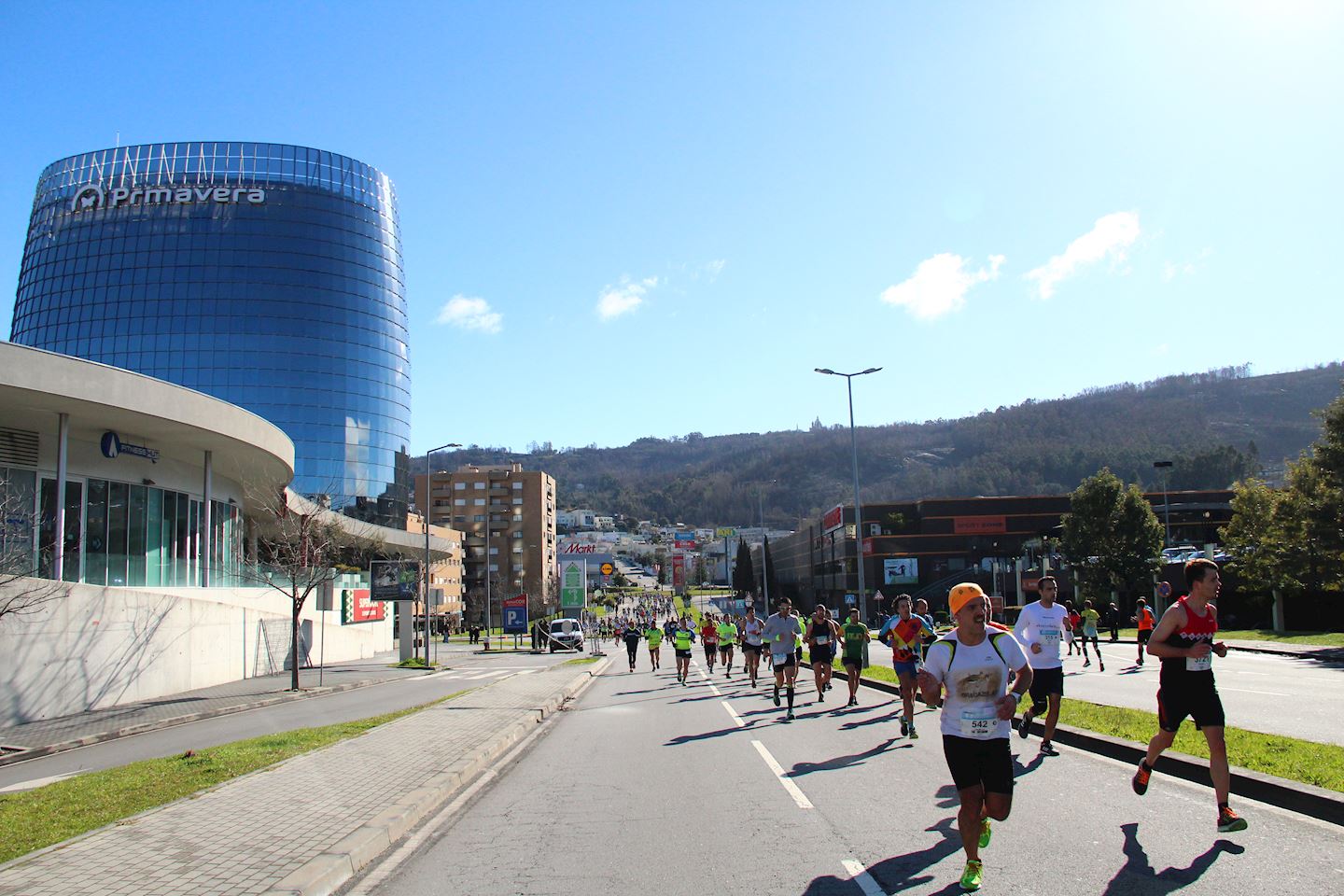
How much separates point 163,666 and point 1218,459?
143606 millimetres

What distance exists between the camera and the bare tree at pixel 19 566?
54.0ft

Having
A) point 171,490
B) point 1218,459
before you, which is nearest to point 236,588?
point 171,490

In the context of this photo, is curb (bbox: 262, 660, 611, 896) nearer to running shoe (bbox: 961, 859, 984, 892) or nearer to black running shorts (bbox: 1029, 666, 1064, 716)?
running shoe (bbox: 961, 859, 984, 892)

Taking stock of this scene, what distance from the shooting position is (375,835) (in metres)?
6.84

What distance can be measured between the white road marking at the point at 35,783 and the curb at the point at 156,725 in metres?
2.84

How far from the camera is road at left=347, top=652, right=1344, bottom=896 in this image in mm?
5613

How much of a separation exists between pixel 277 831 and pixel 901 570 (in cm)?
7978

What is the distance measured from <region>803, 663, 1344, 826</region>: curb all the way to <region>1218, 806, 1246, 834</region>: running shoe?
3.17 feet

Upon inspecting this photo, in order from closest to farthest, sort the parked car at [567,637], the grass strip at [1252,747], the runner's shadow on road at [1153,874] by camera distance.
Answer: the runner's shadow on road at [1153,874] < the grass strip at [1252,747] < the parked car at [567,637]

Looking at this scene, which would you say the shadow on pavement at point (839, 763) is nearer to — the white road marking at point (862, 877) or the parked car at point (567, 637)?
the white road marking at point (862, 877)

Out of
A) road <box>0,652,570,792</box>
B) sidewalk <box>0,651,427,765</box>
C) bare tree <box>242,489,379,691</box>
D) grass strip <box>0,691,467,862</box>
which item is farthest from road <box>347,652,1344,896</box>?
bare tree <box>242,489,379,691</box>

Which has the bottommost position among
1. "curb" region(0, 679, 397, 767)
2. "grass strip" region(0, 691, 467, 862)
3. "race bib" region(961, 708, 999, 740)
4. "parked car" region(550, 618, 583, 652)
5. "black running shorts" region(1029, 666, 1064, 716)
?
"parked car" region(550, 618, 583, 652)

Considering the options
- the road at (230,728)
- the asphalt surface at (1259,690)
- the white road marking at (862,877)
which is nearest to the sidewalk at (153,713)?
the road at (230,728)

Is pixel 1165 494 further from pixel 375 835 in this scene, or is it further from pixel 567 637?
pixel 375 835
